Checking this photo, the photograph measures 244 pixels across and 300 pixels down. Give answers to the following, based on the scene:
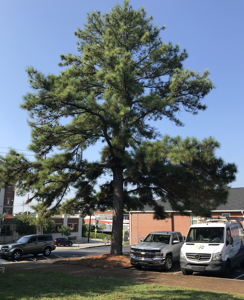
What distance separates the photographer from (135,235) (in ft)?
115

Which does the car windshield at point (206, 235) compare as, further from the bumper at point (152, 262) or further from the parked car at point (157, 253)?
the bumper at point (152, 262)

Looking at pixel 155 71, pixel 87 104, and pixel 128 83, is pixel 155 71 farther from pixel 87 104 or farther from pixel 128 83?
pixel 87 104

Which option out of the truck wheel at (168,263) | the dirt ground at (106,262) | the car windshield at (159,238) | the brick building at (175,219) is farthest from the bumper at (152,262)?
the brick building at (175,219)

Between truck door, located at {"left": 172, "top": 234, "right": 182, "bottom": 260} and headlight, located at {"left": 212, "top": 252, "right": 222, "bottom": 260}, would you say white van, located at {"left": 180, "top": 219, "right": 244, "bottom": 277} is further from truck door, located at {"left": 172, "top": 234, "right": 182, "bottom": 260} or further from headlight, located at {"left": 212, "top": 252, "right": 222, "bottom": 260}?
truck door, located at {"left": 172, "top": 234, "right": 182, "bottom": 260}

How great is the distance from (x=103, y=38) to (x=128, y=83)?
3.84 m

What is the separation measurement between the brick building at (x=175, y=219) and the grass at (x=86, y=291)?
17.0m

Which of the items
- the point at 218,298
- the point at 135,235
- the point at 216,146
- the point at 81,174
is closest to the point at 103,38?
the point at 81,174

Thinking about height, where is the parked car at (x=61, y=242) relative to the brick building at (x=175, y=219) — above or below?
below

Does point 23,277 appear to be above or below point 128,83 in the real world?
below

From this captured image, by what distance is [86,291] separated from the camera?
301 inches

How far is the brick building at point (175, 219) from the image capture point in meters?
28.6

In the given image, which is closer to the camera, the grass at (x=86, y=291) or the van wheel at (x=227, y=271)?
the grass at (x=86, y=291)

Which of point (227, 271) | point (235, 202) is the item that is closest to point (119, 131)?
point (227, 271)

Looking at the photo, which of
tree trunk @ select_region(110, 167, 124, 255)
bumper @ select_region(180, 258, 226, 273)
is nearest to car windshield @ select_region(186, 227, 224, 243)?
bumper @ select_region(180, 258, 226, 273)
